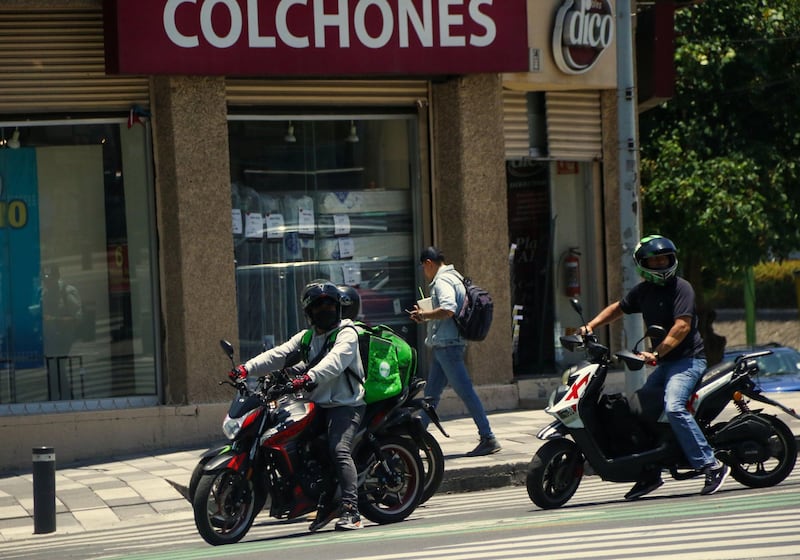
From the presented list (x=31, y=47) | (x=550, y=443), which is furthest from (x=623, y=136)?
(x=31, y=47)

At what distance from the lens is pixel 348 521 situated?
29.0 ft

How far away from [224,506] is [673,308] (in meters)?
3.24

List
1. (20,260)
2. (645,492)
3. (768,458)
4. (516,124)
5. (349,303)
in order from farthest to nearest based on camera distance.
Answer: (516,124), (20,260), (349,303), (768,458), (645,492)

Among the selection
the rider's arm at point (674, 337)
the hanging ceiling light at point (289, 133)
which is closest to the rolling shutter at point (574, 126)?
the hanging ceiling light at point (289, 133)

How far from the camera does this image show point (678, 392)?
9.19 meters

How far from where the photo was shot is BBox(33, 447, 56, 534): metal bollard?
1040 cm

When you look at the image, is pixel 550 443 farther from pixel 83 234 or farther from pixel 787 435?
pixel 83 234

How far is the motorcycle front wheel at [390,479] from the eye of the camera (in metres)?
9.15

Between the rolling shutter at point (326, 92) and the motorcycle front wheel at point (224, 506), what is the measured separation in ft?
22.0

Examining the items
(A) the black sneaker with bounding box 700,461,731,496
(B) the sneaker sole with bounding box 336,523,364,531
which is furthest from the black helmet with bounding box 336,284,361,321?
(A) the black sneaker with bounding box 700,461,731,496

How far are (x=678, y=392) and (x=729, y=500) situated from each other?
775 millimetres

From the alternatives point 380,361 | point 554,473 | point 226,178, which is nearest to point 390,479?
point 380,361

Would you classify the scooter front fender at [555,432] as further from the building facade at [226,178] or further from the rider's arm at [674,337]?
the building facade at [226,178]

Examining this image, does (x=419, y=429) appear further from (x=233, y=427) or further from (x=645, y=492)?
(x=645, y=492)
